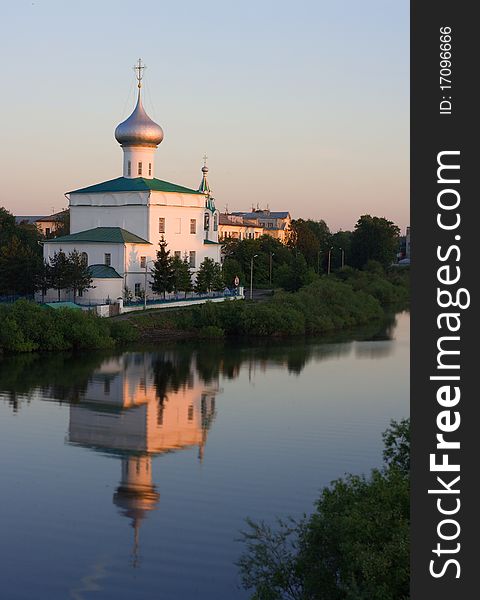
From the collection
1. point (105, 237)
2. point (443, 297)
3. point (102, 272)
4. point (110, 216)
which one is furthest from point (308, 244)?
point (443, 297)

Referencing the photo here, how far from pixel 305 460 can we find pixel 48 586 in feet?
12.4

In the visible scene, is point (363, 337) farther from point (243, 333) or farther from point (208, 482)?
point (208, 482)

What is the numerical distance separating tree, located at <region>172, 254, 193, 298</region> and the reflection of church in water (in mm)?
5873

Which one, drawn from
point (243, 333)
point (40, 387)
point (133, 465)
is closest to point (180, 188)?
point (243, 333)

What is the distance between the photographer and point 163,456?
33.7 feet

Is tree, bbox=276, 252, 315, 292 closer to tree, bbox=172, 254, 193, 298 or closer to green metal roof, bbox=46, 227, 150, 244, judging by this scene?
tree, bbox=172, 254, 193, 298

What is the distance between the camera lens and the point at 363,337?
2205 cm

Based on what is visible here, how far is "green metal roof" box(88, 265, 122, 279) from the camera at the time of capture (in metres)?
22.3

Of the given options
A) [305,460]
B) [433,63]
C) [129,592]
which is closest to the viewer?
[433,63]

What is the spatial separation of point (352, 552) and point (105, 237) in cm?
1901

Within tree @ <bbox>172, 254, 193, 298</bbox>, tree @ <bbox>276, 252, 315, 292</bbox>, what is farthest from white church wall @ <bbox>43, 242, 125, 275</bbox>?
tree @ <bbox>276, 252, 315, 292</bbox>

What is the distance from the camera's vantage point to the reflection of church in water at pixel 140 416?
30.3 ft

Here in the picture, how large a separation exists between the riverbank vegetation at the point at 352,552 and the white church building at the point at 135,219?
56.9 ft

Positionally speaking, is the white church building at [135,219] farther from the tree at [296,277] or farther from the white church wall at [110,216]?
the tree at [296,277]
